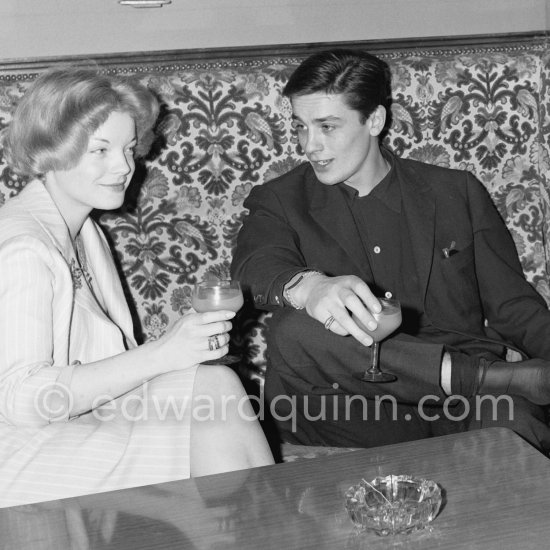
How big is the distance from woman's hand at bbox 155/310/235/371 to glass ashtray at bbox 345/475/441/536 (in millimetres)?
456

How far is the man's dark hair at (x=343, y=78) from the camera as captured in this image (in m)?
2.56

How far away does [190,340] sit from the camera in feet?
6.01

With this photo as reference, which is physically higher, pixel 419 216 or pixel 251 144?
pixel 251 144

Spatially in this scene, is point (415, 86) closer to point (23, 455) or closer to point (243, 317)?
point (243, 317)

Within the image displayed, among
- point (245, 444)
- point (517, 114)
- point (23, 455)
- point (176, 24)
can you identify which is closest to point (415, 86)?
point (517, 114)

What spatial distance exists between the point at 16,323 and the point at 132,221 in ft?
2.90

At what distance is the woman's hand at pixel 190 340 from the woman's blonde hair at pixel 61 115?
1.73 feet

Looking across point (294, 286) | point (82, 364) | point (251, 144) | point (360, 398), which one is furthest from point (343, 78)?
point (82, 364)

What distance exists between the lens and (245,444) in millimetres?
1797

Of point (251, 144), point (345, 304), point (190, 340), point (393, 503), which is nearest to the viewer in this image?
point (393, 503)

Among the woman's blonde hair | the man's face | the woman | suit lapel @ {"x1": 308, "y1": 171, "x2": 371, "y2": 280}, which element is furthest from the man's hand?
the woman's blonde hair

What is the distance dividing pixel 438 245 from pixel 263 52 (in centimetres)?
81

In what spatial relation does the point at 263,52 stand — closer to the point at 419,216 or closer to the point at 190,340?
the point at 419,216

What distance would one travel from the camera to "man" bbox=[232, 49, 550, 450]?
2.35 meters
